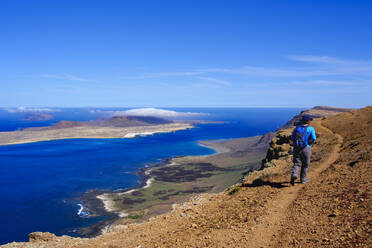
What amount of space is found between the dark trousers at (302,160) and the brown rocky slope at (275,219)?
0.49 m

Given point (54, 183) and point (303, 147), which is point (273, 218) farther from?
point (54, 183)

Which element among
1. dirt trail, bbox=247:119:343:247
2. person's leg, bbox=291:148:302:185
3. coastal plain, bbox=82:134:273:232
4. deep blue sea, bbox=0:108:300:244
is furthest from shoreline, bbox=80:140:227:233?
dirt trail, bbox=247:119:343:247

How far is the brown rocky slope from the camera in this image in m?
6.38

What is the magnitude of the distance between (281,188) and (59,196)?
161 feet

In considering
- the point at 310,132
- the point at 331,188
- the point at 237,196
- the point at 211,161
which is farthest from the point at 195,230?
the point at 211,161

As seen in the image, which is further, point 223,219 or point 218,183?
point 218,183

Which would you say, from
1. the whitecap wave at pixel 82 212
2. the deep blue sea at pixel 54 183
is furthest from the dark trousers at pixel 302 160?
the whitecap wave at pixel 82 212

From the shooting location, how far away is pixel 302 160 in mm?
10352

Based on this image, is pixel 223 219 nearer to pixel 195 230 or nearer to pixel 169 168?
pixel 195 230

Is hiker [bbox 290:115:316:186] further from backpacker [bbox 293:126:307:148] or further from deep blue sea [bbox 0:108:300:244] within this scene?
deep blue sea [bbox 0:108:300:244]

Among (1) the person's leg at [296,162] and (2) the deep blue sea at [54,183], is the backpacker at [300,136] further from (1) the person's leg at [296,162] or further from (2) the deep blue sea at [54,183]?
(2) the deep blue sea at [54,183]

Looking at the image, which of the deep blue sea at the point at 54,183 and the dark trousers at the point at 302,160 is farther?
the deep blue sea at the point at 54,183

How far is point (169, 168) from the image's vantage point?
74250 millimetres

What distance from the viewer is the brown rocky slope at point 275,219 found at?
6379 millimetres
